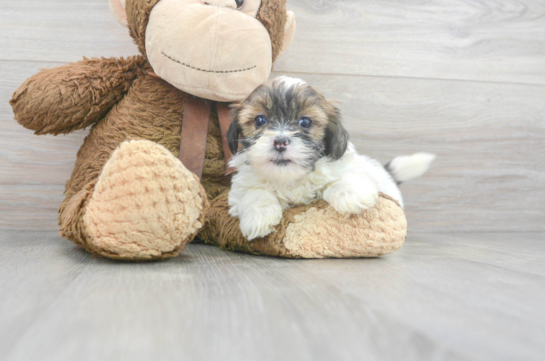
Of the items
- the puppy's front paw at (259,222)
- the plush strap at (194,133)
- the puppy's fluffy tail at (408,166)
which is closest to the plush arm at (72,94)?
the plush strap at (194,133)

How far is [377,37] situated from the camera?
1.80m

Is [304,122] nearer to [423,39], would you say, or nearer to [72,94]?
[72,94]

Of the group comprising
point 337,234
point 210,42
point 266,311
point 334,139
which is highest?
point 210,42

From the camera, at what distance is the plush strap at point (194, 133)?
53.1 inches

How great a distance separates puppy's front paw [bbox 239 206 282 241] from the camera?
111cm

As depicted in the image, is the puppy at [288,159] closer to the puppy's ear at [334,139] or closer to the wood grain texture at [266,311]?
the puppy's ear at [334,139]

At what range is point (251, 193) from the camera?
1188mm

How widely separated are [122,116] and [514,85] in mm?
1669

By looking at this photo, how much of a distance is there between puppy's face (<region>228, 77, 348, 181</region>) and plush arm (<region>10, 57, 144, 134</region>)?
466 mm

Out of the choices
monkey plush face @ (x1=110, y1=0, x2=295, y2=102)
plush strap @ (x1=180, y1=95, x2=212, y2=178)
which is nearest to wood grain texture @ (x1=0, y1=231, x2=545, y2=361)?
plush strap @ (x1=180, y1=95, x2=212, y2=178)

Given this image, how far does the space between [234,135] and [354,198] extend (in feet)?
1.29

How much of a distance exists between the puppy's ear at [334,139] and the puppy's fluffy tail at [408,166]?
0.56m

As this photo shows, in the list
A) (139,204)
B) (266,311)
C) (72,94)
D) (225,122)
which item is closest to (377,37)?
(225,122)

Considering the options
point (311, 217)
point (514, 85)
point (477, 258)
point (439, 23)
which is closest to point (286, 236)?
point (311, 217)
